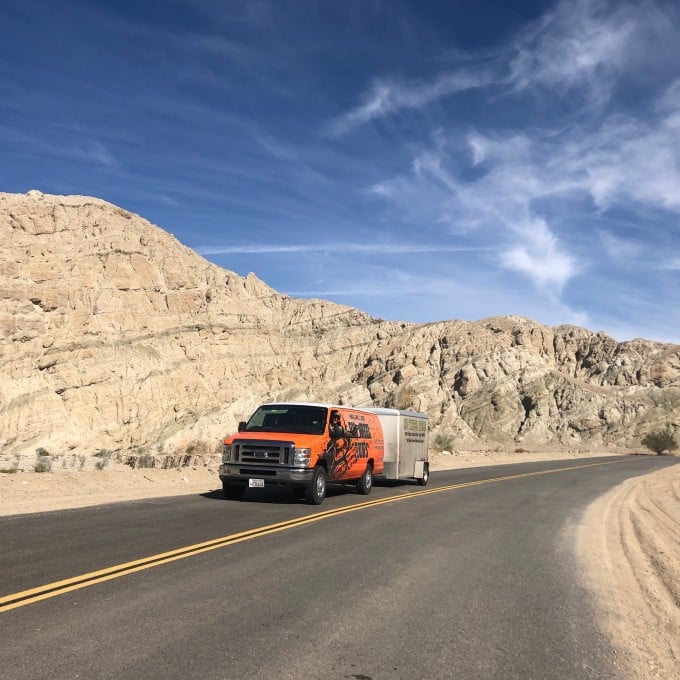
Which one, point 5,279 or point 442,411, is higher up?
point 5,279

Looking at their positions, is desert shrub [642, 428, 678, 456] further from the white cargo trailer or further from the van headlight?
the van headlight

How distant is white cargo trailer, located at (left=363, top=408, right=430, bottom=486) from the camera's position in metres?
Result: 19.4

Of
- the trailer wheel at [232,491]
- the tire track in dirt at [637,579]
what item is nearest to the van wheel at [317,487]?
the trailer wheel at [232,491]

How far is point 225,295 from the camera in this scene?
264 ft

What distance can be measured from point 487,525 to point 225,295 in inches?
2801

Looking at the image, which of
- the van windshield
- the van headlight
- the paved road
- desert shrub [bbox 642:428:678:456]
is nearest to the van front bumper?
the van headlight

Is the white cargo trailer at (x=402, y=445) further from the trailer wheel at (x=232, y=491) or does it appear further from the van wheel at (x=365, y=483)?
the trailer wheel at (x=232, y=491)

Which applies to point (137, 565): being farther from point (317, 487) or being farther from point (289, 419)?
point (289, 419)

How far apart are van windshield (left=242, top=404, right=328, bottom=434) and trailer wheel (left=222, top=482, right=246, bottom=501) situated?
132 cm

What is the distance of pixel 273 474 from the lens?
13617mm

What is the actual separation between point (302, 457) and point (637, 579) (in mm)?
7236

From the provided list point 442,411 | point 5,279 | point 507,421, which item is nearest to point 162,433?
point 5,279

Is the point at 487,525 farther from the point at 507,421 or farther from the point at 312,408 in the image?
the point at 507,421

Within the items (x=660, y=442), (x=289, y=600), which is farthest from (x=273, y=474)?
(x=660, y=442)
